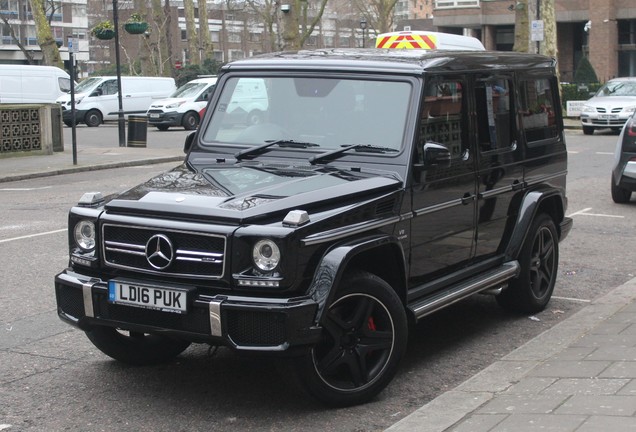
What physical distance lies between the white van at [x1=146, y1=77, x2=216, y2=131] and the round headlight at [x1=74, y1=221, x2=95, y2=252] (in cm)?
3090

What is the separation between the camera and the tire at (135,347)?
19.9 ft

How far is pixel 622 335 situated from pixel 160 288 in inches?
125

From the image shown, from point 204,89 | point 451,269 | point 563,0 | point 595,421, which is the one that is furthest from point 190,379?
point 563,0

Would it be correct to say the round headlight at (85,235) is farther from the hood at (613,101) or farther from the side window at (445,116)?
the hood at (613,101)

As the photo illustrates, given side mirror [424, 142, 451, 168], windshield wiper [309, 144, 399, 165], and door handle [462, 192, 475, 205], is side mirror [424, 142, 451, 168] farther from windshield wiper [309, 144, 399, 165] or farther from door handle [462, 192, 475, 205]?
door handle [462, 192, 475, 205]

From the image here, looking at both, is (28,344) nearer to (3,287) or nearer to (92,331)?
(92,331)

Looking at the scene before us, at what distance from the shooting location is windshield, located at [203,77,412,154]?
6262 millimetres

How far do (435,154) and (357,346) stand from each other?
131 centimetres

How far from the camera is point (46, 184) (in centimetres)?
1912

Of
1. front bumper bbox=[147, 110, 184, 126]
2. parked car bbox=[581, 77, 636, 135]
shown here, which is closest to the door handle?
parked car bbox=[581, 77, 636, 135]

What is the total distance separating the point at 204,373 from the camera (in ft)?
20.2

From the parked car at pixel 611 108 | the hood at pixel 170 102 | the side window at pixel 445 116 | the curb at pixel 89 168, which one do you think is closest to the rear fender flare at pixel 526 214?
the side window at pixel 445 116

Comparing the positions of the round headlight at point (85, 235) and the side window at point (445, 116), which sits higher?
the side window at point (445, 116)

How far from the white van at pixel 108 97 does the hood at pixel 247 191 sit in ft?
109
